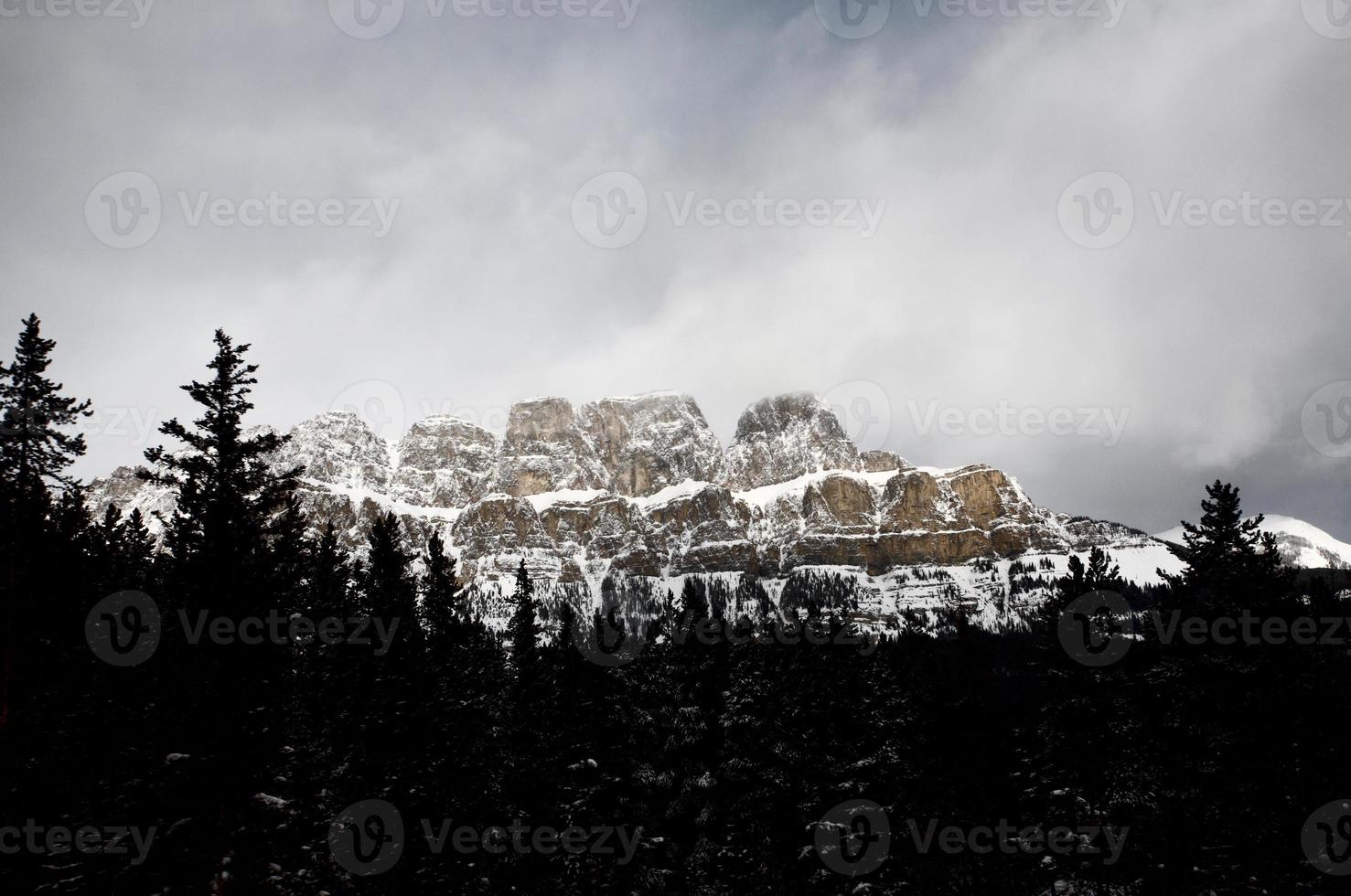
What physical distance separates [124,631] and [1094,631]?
36452 mm

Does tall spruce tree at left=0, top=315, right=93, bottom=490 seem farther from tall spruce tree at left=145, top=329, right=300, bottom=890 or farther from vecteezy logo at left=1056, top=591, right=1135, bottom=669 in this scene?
vecteezy logo at left=1056, top=591, right=1135, bottom=669

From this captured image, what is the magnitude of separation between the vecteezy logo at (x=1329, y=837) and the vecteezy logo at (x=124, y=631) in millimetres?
36857

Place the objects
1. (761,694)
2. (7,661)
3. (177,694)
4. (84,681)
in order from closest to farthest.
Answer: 1. (177,694)
2. (7,661)
3. (84,681)
4. (761,694)

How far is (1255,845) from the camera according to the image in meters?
24.8

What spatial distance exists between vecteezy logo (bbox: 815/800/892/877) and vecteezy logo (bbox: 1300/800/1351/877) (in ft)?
50.0

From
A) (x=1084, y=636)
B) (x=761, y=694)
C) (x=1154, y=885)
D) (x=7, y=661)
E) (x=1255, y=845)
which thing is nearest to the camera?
(x=7, y=661)

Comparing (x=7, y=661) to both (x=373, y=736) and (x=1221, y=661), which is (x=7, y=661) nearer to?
(x=373, y=736)

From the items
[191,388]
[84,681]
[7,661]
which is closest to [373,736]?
[84,681]

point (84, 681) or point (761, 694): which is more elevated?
point (84, 681)

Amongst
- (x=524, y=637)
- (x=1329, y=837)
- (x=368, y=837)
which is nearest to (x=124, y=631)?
(x=368, y=837)

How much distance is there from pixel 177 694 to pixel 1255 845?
33.7 m
